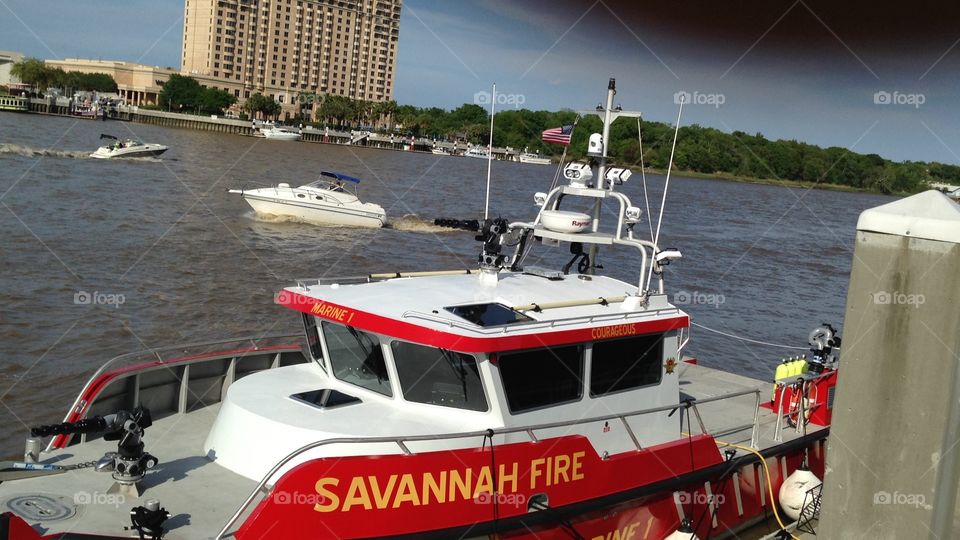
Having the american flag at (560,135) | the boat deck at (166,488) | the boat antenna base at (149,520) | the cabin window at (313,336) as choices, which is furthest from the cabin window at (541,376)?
the american flag at (560,135)

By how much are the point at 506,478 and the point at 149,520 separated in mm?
2188

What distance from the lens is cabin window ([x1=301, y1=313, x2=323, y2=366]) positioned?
6.34 metres

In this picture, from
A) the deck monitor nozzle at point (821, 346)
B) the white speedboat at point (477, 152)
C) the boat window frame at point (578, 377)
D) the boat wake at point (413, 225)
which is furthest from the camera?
the white speedboat at point (477, 152)

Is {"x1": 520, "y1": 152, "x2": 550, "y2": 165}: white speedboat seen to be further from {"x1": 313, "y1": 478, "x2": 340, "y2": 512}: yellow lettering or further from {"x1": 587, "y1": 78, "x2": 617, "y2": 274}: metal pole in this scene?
{"x1": 313, "y1": 478, "x2": 340, "y2": 512}: yellow lettering

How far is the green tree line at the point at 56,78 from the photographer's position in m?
107

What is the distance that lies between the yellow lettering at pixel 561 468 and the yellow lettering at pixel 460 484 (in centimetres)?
73

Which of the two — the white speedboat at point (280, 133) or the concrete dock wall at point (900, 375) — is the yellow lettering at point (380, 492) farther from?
the white speedboat at point (280, 133)

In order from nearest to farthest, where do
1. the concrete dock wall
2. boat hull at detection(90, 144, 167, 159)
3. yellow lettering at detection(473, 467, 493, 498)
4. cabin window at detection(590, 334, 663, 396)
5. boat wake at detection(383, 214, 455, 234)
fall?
the concrete dock wall
yellow lettering at detection(473, 467, 493, 498)
cabin window at detection(590, 334, 663, 396)
boat wake at detection(383, 214, 455, 234)
boat hull at detection(90, 144, 167, 159)

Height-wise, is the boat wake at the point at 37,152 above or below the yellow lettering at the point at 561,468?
above

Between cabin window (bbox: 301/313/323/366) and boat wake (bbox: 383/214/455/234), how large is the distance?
2156 centimetres

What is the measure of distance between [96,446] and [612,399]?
12.2 feet

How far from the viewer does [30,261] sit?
16.7 m

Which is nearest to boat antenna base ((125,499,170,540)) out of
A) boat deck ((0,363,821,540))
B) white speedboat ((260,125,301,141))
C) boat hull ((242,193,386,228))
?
boat deck ((0,363,821,540))

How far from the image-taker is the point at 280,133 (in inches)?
3686
